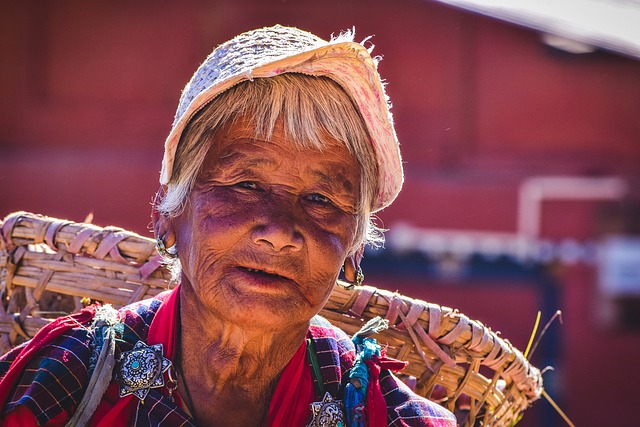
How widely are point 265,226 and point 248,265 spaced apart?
106 mm

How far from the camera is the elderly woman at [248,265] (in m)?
2.01

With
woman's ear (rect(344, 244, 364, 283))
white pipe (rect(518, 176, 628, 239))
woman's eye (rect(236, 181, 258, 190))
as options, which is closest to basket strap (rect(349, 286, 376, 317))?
woman's ear (rect(344, 244, 364, 283))

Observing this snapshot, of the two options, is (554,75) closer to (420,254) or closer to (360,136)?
(420,254)

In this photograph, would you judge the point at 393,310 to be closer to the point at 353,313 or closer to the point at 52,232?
the point at 353,313

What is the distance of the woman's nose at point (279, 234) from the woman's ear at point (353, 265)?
1.33 feet

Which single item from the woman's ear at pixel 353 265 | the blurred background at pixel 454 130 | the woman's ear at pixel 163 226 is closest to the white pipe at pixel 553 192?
the blurred background at pixel 454 130

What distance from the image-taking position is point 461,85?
980 centimetres

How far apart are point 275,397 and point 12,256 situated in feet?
3.92

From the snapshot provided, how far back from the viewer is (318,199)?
2.15 metres

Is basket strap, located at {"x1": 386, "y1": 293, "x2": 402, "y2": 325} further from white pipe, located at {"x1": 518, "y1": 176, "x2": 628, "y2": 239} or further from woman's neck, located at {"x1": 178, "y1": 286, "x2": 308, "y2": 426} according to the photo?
white pipe, located at {"x1": 518, "y1": 176, "x2": 628, "y2": 239}

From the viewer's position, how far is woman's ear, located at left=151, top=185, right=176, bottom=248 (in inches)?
88.2

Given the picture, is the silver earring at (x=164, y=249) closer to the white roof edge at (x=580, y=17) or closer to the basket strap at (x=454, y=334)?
the basket strap at (x=454, y=334)

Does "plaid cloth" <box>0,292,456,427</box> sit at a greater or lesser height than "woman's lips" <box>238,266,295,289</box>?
lesser

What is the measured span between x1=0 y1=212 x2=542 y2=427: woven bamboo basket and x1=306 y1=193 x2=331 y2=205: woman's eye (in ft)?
2.09
